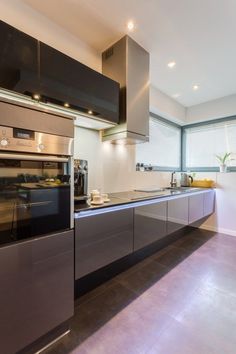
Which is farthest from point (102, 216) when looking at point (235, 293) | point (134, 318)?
point (235, 293)

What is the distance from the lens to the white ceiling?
5.26 ft

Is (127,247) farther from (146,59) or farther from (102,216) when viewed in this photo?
(146,59)

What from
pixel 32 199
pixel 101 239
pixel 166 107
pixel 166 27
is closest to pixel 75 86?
pixel 32 199

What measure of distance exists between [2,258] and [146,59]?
95.6 inches

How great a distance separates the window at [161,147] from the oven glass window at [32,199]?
6.73 ft

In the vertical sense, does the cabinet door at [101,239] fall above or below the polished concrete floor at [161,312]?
above

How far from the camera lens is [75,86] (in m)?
1.55

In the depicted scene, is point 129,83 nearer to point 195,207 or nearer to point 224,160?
point 195,207

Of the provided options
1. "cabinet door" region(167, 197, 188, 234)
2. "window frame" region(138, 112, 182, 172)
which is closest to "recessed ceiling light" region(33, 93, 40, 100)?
"cabinet door" region(167, 197, 188, 234)

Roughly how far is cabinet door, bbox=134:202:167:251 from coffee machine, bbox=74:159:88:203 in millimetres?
556

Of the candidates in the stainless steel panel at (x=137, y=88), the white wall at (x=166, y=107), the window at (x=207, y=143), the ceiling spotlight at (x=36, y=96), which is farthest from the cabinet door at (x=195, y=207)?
the ceiling spotlight at (x=36, y=96)

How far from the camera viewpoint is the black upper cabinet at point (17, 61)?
120 cm

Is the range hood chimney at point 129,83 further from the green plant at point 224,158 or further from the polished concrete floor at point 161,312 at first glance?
the green plant at point 224,158

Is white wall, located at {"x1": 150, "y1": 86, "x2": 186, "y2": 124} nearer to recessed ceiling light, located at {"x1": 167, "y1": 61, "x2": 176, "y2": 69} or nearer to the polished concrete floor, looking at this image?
recessed ceiling light, located at {"x1": 167, "y1": 61, "x2": 176, "y2": 69}
